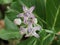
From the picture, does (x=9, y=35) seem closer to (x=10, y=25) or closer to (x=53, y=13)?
(x=10, y=25)

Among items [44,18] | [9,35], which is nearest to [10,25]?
[9,35]

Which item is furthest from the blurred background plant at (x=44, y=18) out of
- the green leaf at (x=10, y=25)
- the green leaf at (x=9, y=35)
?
the green leaf at (x=10, y=25)

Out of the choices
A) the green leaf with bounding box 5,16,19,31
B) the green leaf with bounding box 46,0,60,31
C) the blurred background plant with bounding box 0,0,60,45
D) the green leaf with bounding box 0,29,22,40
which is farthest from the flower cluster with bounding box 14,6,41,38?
the green leaf with bounding box 5,16,19,31

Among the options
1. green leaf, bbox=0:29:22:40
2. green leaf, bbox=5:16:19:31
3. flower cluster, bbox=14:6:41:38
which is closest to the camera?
flower cluster, bbox=14:6:41:38

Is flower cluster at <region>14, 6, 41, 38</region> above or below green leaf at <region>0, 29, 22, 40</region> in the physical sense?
above

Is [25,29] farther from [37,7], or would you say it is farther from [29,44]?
[37,7]

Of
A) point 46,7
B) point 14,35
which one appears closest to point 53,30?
point 46,7

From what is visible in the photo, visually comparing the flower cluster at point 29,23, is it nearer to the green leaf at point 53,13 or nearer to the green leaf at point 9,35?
the green leaf at point 53,13

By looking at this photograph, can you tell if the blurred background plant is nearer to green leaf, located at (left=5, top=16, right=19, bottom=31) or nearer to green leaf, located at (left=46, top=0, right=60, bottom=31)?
green leaf, located at (left=46, top=0, right=60, bottom=31)

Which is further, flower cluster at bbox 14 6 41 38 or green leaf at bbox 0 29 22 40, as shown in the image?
green leaf at bbox 0 29 22 40

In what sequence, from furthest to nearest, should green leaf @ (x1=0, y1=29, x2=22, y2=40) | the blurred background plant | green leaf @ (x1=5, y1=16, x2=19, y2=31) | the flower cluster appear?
green leaf @ (x1=5, y1=16, x2=19, y2=31), green leaf @ (x1=0, y1=29, x2=22, y2=40), the blurred background plant, the flower cluster

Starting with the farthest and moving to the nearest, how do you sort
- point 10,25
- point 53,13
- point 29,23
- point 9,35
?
point 10,25 < point 9,35 < point 53,13 < point 29,23
